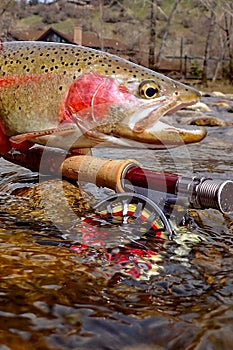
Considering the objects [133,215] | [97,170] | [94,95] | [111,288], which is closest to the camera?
[111,288]

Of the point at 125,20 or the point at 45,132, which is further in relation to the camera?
the point at 125,20

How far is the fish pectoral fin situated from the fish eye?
0.29m

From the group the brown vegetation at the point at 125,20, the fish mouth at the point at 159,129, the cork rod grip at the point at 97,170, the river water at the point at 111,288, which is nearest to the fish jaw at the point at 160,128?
the fish mouth at the point at 159,129

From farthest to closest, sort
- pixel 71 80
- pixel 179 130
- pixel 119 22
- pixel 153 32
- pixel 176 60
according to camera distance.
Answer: pixel 119 22
pixel 176 60
pixel 153 32
pixel 71 80
pixel 179 130

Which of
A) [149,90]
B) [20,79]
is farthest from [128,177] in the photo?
[20,79]

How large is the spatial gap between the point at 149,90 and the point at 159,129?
0.15 metres

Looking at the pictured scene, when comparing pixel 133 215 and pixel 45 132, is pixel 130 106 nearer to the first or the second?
pixel 45 132

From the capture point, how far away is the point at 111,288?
1.07 metres

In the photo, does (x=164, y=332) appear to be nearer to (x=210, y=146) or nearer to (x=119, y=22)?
(x=210, y=146)

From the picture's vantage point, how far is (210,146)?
4.05m

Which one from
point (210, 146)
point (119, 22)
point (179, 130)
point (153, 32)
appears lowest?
point (210, 146)

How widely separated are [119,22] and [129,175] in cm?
6089

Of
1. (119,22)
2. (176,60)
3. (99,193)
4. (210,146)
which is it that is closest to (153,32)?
(176,60)

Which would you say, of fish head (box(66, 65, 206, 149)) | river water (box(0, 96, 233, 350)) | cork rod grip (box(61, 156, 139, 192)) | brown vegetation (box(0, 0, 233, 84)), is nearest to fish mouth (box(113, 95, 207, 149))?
fish head (box(66, 65, 206, 149))
